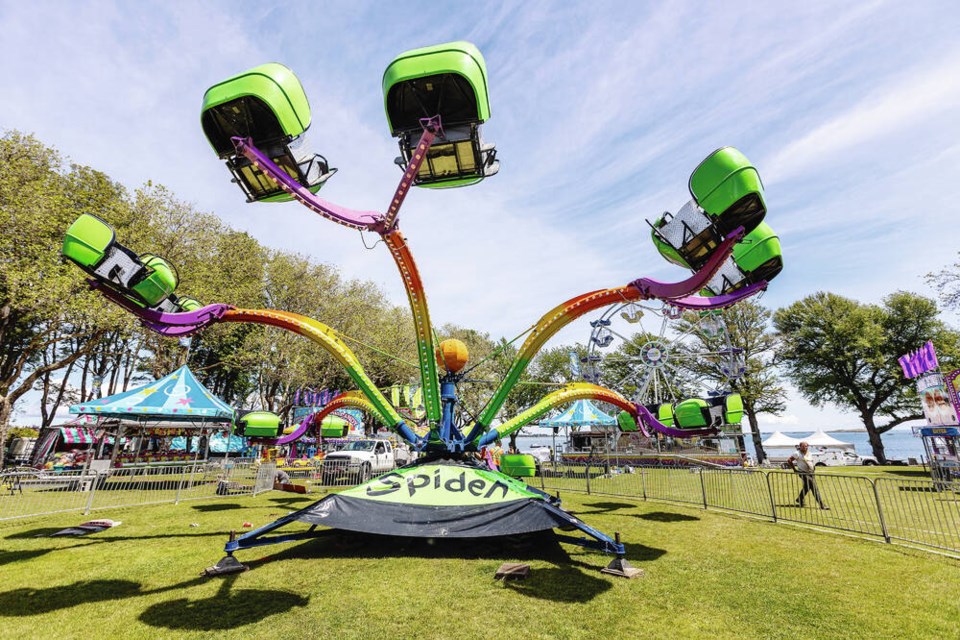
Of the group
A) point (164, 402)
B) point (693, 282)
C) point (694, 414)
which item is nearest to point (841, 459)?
point (694, 414)

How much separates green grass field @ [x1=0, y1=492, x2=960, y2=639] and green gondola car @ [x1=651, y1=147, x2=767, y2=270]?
4.83 meters

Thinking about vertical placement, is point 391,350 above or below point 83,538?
above

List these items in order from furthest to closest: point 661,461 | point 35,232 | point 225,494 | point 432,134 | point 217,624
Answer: point 661,461 → point 35,232 → point 225,494 → point 432,134 → point 217,624

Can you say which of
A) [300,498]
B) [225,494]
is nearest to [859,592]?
[300,498]

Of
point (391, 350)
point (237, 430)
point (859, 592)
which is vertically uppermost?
point (391, 350)

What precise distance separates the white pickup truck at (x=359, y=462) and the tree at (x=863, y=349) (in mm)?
35468

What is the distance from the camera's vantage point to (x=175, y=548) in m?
7.75

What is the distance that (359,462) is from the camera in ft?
67.5

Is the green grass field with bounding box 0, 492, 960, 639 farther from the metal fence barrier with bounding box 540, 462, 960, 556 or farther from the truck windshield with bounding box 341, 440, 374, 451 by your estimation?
the truck windshield with bounding box 341, 440, 374, 451

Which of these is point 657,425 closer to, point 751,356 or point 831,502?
point 831,502

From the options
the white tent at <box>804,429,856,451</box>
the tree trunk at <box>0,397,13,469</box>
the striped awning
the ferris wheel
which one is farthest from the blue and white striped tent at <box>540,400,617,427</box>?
the striped awning

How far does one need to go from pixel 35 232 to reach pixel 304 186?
17.6m

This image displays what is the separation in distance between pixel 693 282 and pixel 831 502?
998 centimetres

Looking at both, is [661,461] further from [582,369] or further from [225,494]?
[225,494]
